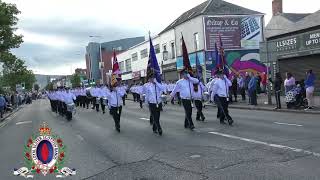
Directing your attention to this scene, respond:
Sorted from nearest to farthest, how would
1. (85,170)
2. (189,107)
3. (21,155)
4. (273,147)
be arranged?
(85,170) < (273,147) < (21,155) < (189,107)

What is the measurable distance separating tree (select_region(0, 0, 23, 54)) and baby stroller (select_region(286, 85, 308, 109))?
22.0m

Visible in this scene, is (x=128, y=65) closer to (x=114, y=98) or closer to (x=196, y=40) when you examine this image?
(x=196, y=40)

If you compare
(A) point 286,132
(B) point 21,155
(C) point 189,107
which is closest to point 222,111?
(C) point 189,107

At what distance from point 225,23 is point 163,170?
34.8 metres

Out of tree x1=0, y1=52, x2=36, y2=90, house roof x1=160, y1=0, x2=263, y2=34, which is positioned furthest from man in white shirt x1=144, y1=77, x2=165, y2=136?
house roof x1=160, y1=0, x2=263, y2=34

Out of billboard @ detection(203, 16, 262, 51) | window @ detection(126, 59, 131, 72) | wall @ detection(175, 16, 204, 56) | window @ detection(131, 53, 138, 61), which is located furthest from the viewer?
window @ detection(126, 59, 131, 72)

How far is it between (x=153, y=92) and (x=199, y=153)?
4.51 m

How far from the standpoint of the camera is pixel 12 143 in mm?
15070

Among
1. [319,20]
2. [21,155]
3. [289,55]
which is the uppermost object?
[319,20]

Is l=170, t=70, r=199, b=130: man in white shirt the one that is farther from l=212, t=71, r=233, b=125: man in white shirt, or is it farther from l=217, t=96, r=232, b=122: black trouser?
l=217, t=96, r=232, b=122: black trouser

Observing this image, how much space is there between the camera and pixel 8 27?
115 feet

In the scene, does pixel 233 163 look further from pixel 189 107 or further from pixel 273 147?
pixel 189 107

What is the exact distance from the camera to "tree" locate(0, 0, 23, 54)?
3397 cm

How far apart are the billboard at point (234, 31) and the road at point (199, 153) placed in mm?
26801
